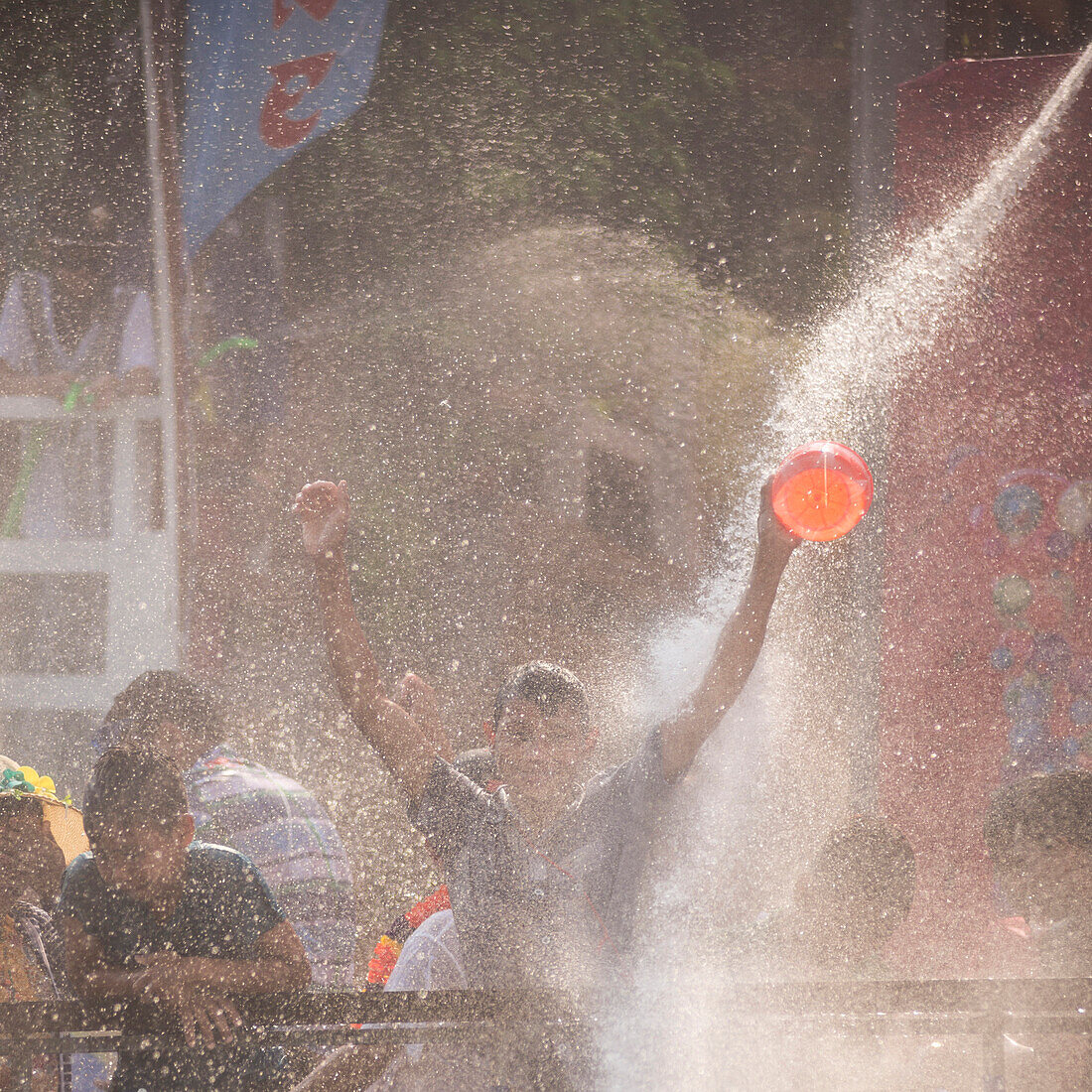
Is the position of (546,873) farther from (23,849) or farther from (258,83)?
(258,83)

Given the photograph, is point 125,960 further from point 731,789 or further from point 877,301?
point 877,301

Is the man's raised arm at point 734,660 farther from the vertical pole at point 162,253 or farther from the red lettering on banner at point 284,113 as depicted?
the red lettering on banner at point 284,113

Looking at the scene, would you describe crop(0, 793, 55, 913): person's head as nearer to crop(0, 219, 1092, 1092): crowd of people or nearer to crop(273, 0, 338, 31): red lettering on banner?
crop(0, 219, 1092, 1092): crowd of people

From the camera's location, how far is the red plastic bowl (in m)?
1.25

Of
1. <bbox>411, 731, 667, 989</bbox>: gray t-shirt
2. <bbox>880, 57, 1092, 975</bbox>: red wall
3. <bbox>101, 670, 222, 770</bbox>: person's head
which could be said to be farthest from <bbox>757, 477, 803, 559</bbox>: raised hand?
<bbox>880, 57, 1092, 975</bbox>: red wall

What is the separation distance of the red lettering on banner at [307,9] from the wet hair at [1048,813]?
11.0 feet

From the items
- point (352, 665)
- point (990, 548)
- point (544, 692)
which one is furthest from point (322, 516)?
point (990, 548)

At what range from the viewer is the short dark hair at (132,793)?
4.51ft

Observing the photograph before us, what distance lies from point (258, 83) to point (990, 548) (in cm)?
299

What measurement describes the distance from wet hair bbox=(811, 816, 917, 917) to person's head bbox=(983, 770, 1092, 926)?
0.18 metres

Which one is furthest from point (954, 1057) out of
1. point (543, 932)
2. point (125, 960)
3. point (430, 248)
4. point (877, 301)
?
point (430, 248)

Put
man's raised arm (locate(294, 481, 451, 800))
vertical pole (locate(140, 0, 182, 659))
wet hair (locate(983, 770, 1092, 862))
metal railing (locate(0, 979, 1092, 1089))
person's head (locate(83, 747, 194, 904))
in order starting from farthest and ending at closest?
vertical pole (locate(140, 0, 182, 659)), wet hair (locate(983, 770, 1092, 862)), man's raised arm (locate(294, 481, 451, 800)), person's head (locate(83, 747, 194, 904)), metal railing (locate(0, 979, 1092, 1089))

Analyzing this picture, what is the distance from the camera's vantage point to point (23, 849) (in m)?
1.59

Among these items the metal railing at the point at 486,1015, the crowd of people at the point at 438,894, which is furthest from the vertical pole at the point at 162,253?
the metal railing at the point at 486,1015
